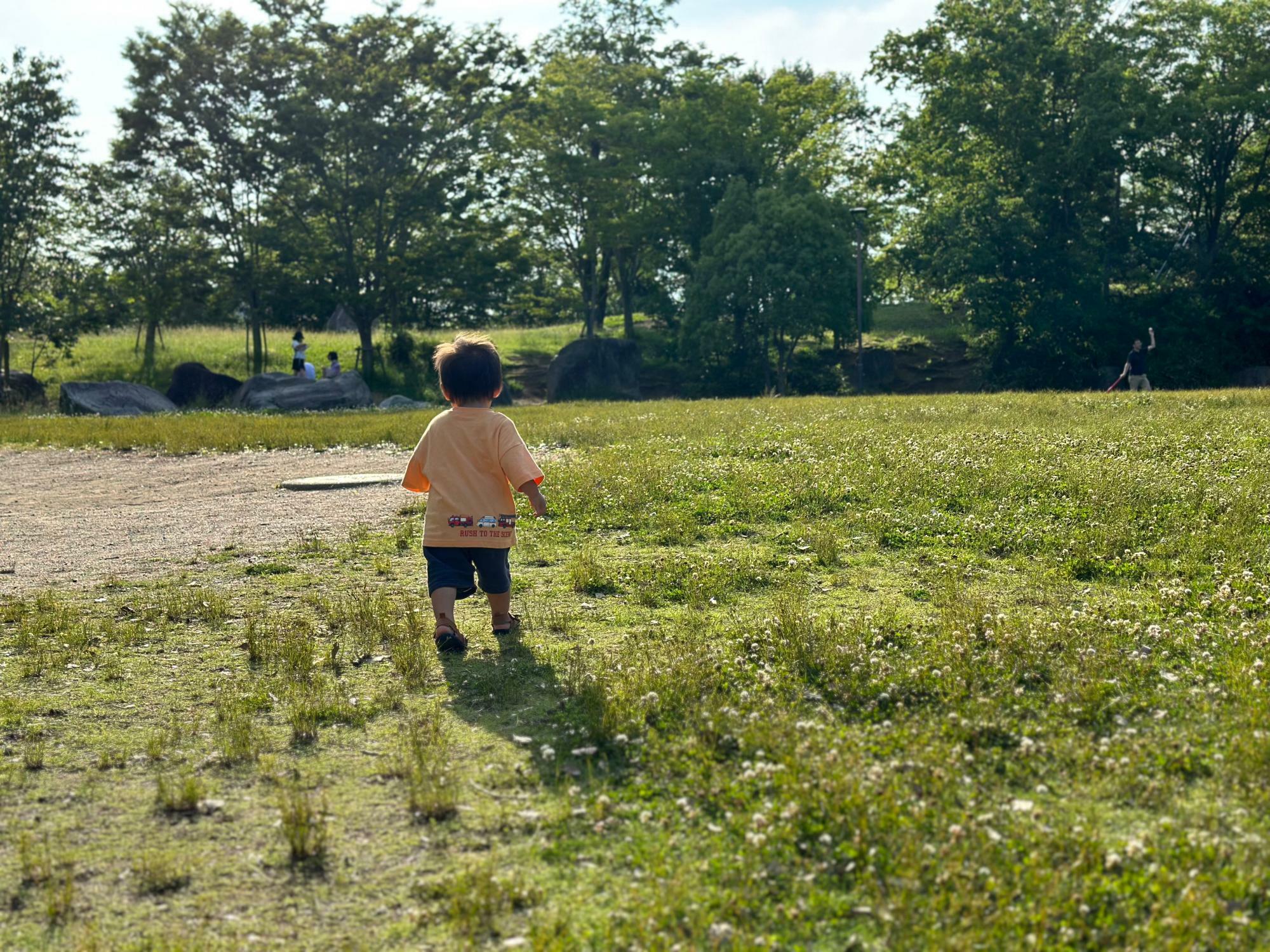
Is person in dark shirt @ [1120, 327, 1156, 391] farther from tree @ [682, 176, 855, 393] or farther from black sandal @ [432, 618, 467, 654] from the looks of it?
black sandal @ [432, 618, 467, 654]

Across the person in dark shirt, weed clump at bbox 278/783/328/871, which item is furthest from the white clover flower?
the person in dark shirt

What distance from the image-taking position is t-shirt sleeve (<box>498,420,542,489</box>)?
740 centimetres

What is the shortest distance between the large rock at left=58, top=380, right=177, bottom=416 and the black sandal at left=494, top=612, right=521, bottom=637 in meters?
33.8

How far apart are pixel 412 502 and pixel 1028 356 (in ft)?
143

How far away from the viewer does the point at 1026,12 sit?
5119cm

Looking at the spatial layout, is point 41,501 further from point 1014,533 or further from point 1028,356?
point 1028,356

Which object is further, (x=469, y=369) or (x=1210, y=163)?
(x=1210, y=163)

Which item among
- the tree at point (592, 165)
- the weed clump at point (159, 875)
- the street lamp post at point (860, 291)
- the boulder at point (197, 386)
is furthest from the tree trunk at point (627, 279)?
the weed clump at point (159, 875)

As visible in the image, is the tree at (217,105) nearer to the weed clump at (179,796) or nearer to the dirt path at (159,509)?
the dirt path at (159,509)

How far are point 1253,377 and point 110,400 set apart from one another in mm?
45638

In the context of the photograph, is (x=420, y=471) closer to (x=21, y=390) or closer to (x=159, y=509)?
(x=159, y=509)

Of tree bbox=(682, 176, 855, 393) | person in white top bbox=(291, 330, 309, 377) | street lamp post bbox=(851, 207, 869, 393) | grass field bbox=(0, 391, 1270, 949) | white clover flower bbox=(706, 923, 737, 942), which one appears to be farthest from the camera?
tree bbox=(682, 176, 855, 393)

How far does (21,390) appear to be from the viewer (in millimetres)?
44438

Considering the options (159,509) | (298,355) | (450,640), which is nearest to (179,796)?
(450,640)
